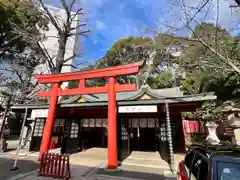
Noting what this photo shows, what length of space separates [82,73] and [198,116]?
1249cm

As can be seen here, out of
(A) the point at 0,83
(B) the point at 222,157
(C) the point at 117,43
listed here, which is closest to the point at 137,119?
(B) the point at 222,157

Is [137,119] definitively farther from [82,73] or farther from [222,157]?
[222,157]

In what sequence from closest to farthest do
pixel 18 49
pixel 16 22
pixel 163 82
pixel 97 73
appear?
pixel 97 73
pixel 16 22
pixel 18 49
pixel 163 82

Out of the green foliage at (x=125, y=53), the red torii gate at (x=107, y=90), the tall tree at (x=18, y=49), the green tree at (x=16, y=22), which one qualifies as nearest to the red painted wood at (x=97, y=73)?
the red torii gate at (x=107, y=90)

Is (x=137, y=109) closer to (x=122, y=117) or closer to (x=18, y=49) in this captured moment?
(x=122, y=117)

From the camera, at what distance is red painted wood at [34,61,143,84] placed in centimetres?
768

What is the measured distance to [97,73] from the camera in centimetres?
834

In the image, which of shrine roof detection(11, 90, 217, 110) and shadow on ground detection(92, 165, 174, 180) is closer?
shadow on ground detection(92, 165, 174, 180)

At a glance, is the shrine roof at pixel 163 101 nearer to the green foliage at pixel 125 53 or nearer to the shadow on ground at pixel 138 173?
the shadow on ground at pixel 138 173

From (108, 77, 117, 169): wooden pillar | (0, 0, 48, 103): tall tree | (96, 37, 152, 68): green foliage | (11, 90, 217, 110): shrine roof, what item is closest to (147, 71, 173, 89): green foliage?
(96, 37, 152, 68): green foliage

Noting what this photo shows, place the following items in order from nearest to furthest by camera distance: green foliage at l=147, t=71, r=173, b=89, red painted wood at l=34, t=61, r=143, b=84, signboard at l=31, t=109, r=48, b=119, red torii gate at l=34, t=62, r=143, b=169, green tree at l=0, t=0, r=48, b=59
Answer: red torii gate at l=34, t=62, r=143, b=169
red painted wood at l=34, t=61, r=143, b=84
signboard at l=31, t=109, r=48, b=119
green tree at l=0, t=0, r=48, b=59
green foliage at l=147, t=71, r=173, b=89

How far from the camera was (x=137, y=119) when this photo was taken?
33.2 feet

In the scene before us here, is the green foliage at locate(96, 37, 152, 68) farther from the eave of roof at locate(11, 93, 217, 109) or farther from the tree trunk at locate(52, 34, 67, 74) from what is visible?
the eave of roof at locate(11, 93, 217, 109)

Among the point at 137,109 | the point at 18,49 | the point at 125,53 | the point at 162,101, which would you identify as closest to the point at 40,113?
the point at 137,109
